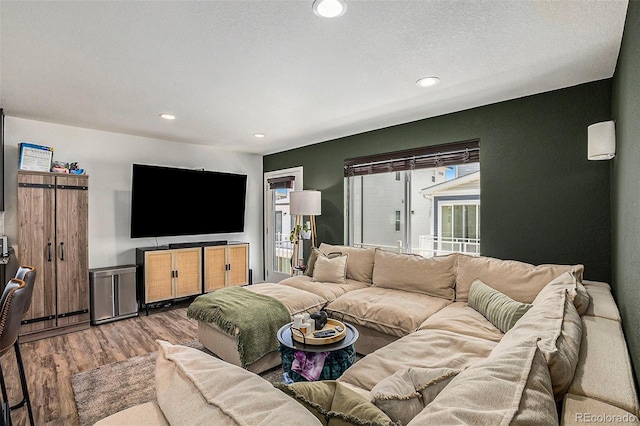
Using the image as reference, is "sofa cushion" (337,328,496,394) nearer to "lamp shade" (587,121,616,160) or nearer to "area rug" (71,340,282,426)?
"area rug" (71,340,282,426)

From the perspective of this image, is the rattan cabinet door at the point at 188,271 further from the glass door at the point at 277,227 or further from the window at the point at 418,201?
the window at the point at 418,201

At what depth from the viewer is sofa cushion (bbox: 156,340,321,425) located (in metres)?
0.71

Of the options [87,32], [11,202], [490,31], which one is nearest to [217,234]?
[11,202]

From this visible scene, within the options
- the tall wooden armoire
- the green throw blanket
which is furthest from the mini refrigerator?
the green throw blanket

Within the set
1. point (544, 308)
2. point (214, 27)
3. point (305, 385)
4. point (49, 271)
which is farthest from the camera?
point (49, 271)

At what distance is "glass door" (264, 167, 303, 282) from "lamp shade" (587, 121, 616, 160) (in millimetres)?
4210

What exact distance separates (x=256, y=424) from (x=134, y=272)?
439 cm

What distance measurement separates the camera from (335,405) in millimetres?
927

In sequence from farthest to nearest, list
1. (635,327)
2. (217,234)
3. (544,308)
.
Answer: (217,234)
(544,308)
(635,327)

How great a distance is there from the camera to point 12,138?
150 inches

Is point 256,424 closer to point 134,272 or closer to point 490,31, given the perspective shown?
point 490,31

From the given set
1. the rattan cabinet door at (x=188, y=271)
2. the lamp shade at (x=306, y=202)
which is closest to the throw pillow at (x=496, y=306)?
the lamp shade at (x=306, y=202)

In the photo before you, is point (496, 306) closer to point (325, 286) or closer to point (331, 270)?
point (325, 286)

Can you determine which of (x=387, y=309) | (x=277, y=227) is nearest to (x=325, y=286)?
(x=387, y=309)
